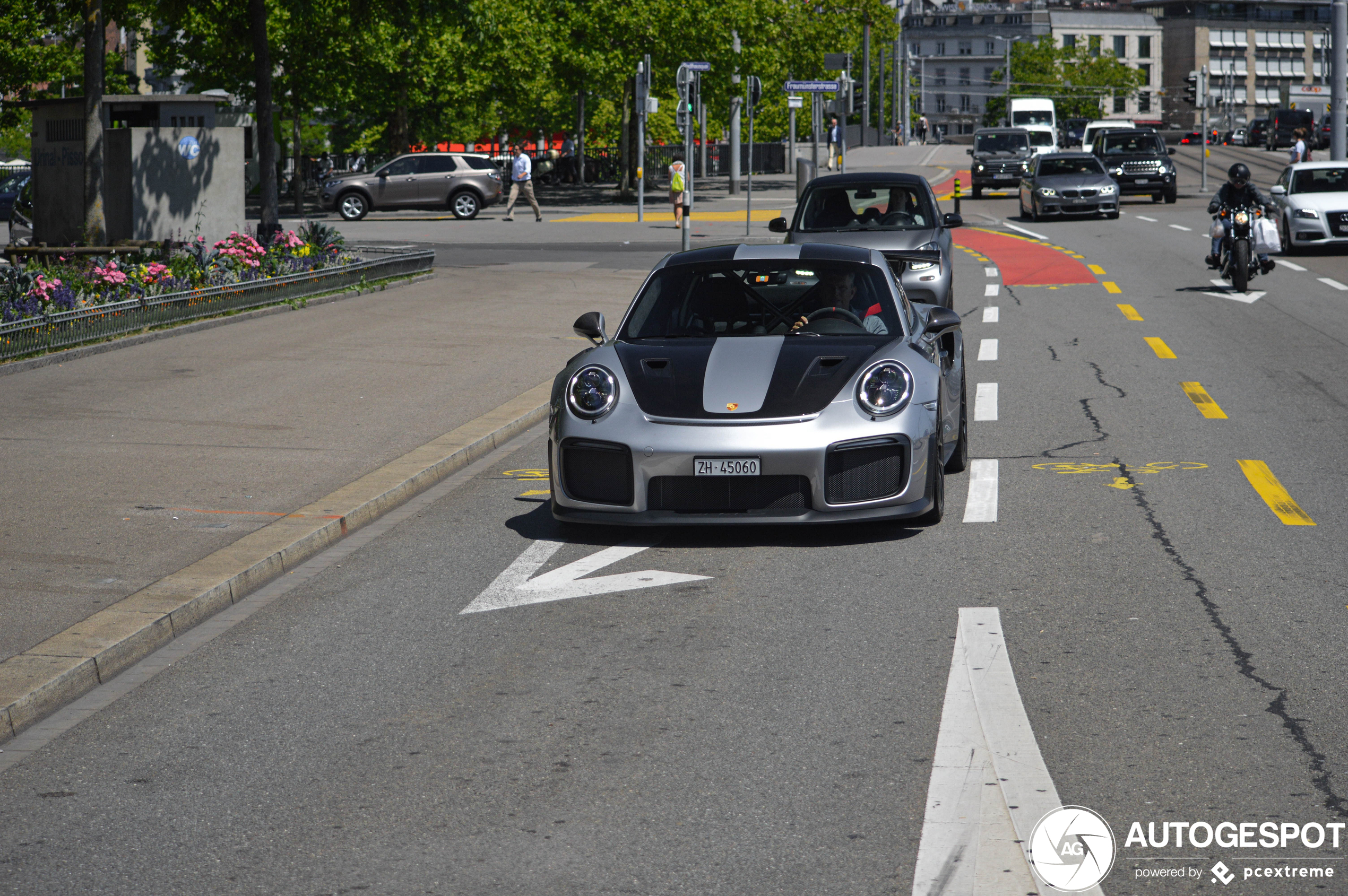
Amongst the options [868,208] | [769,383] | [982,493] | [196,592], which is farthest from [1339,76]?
[196,592]

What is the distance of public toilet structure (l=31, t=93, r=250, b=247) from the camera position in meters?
20.5

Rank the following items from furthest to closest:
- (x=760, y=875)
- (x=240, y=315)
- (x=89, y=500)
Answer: (x=240, y=315)
(x=89, y=500)
(x=760, y=875)

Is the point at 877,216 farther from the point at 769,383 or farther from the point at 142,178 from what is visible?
the point at 142,178

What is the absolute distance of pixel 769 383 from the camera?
7168 mm

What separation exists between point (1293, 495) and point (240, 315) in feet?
37.6

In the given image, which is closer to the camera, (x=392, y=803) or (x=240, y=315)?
(x=392, y=803)

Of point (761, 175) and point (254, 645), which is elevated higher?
point (761, 175)

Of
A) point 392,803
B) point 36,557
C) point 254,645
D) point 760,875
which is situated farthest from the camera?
point 36,557

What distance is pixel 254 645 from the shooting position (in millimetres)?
5809

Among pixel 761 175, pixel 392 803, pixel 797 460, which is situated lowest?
pixel 392 803

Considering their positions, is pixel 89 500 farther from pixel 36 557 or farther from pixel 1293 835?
pixel 1293 835

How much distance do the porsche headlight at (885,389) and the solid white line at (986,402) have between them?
3.80m

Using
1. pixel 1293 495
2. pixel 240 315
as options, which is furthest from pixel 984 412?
pixel 240 315

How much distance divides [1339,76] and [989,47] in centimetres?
15845
